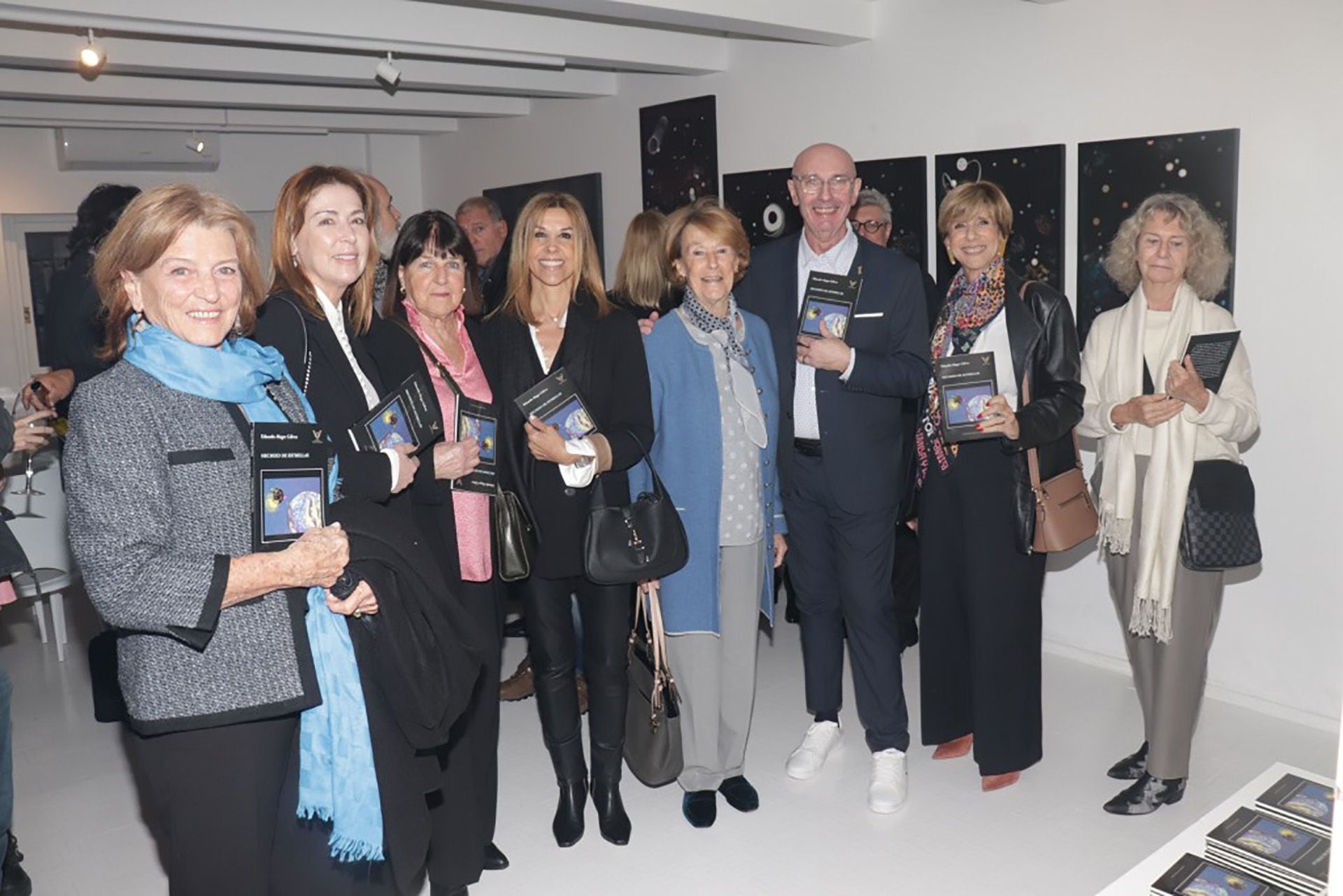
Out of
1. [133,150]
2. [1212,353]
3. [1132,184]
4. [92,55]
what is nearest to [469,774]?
[1212,353]

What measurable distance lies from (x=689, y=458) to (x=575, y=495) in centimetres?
36

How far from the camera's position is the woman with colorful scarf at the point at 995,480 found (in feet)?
11.2

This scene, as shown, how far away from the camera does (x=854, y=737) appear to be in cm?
408

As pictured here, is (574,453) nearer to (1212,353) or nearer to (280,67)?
(1212,353)

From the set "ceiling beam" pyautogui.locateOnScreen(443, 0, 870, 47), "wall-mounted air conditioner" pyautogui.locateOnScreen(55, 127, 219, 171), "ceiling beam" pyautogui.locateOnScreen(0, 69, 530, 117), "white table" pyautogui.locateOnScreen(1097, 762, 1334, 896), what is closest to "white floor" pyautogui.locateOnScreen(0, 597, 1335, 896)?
"white table" pyautogui.locateOnScreen(1097, 762, 1334, 896)

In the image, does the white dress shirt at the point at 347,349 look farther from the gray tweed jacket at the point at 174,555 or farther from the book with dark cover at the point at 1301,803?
the book with dark cover at the point at 1301,803

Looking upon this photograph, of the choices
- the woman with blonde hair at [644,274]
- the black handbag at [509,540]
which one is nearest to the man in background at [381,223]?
the black handbag at [509,540]

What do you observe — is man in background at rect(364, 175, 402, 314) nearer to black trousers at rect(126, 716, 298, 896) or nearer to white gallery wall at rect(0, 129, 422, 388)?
black trousers at rect(126, 716, 298, 896)

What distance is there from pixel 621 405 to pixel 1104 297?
2.47m

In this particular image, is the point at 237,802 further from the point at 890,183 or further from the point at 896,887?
the point at 890,183

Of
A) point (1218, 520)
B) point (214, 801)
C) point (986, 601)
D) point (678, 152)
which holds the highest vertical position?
point (678, 152)

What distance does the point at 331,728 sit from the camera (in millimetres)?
2064

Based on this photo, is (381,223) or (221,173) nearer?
(381,223)

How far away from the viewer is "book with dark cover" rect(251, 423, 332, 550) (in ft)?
6.29
